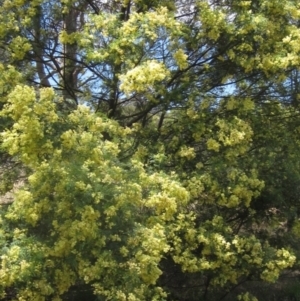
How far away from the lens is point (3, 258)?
4.80 meters

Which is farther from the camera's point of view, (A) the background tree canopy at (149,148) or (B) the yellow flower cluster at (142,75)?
(B) the yellow flower cluster at (142,75)

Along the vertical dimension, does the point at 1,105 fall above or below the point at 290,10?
below

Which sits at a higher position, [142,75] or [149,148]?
[142,75]

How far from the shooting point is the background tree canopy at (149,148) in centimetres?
502

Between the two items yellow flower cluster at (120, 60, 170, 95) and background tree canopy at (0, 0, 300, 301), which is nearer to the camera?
background tree canopy at (0, 0, 300, 301)

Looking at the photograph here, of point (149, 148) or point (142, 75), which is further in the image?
point (149, 148)

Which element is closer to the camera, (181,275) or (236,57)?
(236,57)

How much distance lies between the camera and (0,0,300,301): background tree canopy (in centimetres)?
502

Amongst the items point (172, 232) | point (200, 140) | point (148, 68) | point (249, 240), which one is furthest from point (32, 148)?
point (249, 240)

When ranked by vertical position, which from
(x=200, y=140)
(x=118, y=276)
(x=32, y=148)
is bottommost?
(x=118, y=276)

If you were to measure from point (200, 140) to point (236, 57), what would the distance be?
0.95m

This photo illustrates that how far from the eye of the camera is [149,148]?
21.1ft

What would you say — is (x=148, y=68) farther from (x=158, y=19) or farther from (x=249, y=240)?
(x=249, y=240)

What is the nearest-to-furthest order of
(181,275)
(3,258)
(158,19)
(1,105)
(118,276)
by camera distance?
(3,258) < (118,276) < (158,19) < (1,105) < (181,275)
